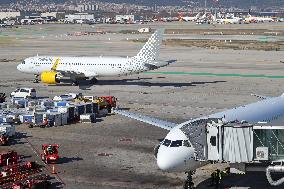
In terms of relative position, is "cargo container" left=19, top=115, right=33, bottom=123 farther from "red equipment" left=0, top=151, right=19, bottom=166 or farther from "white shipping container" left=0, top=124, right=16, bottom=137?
"red equipment" left=0, top=151, right=19, bottom=166

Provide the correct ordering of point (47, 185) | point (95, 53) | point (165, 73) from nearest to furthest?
point (47, 185) < point (165, 73) < point (95, 53)

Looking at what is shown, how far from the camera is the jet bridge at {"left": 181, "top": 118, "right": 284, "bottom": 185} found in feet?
110

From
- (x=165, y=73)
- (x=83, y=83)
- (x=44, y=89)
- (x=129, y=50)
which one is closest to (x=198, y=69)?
(x=165, y=73)

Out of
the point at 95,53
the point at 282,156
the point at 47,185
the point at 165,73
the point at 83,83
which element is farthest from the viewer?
the point at 95,53

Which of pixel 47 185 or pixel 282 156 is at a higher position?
pixel 282 156

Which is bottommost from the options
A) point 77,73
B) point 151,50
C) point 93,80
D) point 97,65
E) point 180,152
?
point 93,80

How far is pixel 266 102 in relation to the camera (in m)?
45.3

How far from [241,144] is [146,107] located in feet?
129

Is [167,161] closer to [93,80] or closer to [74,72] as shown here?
[74,72]

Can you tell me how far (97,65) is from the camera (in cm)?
9038

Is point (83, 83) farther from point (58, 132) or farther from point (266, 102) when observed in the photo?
point (266, 102)

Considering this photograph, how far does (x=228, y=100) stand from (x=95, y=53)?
8141 cm

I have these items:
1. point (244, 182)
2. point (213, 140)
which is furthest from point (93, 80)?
point (213, 140)

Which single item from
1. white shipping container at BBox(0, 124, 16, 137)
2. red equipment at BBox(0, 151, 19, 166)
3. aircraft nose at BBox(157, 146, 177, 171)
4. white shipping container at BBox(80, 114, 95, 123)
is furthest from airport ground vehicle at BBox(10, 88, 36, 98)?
aircraft nose at BBox(157, 146, 177, 171)
